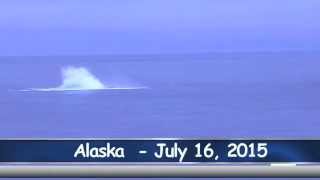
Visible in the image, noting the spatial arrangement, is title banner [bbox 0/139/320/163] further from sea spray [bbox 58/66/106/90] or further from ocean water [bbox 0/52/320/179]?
sea spray [bbox 58/66/106/90]

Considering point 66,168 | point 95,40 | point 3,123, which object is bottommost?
point 66,168

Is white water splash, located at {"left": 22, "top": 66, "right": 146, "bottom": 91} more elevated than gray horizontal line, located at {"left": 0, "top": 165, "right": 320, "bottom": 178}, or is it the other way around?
white water splash, located at {"left": 22, "top": 66, "right": 146, "bottom": 91}

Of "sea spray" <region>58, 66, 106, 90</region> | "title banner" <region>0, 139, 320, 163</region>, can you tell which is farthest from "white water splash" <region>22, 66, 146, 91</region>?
"title banner" <region>0, 139, 320, 163</region>

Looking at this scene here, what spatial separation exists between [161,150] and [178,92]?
0.16 meters

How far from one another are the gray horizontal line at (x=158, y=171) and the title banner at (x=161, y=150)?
19 millimetres

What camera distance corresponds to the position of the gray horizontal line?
1.97 meters

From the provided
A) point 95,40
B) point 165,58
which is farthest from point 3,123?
point 165,58

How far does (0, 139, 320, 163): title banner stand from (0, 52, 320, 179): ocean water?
0.02 metres

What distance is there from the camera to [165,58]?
6.33ft

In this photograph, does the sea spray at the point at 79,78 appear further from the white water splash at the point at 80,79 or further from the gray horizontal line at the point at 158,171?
the gray horizontal line at the point at 158,171

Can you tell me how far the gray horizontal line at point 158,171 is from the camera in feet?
6.46

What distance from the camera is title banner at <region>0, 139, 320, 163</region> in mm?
1933

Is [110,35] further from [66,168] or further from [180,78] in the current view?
[66,168]

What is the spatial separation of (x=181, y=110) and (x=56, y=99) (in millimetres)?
327
